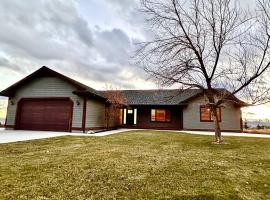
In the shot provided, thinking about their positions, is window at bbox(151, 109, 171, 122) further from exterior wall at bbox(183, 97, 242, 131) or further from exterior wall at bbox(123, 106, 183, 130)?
exterior wall at bbox(183, 97, 242, 131)

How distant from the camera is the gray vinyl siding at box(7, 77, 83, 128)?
16609mm

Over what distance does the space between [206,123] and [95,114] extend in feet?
36.0

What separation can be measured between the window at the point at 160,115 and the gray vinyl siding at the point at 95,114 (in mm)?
6171

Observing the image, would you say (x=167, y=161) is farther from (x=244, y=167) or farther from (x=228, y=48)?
(x=228, y=48)

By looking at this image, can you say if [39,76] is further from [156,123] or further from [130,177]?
[130,177]

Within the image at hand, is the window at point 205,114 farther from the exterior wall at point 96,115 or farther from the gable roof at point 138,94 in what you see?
the exterior wall at point 96,115

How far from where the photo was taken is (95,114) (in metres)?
18.2

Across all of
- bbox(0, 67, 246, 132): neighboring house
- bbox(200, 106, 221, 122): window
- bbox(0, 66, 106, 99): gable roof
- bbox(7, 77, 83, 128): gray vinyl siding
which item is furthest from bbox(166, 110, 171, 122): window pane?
bbox(7, 77, 83, 128): gray vinyl siding

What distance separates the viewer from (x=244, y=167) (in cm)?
618

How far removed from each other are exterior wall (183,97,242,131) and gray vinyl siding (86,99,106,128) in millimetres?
8337

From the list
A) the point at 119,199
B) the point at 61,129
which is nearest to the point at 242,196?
the point at 119,199

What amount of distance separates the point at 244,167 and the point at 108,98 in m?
14.9

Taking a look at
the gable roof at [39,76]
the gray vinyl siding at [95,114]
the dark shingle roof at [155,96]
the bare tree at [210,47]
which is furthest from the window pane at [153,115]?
the bare tree at [210,47]

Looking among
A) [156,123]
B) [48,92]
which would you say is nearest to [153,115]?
[156,123]
